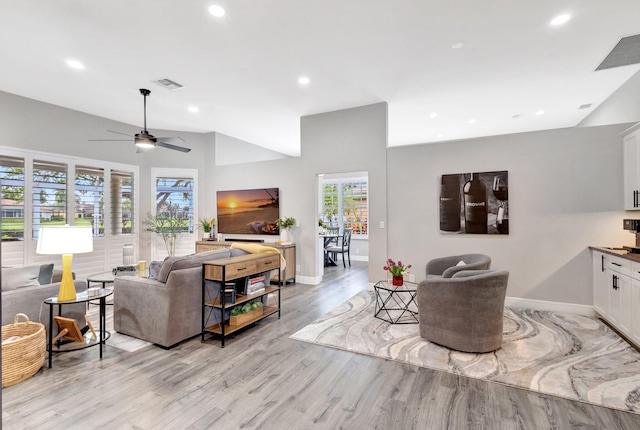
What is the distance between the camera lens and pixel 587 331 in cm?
392

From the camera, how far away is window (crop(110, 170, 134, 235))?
21.9 ft

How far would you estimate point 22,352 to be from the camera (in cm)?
281

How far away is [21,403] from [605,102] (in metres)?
7.71

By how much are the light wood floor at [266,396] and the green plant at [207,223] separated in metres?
4.04

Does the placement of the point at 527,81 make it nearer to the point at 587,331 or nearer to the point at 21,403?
the point at 587,331

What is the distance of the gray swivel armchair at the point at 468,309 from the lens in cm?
323

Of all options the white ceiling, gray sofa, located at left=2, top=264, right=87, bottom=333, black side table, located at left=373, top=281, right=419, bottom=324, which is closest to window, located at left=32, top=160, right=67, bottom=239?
the white ceiling

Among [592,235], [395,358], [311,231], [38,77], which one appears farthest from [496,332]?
[38,77]

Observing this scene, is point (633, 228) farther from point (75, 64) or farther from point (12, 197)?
point (12, 197)

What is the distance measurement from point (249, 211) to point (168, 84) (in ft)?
10.1

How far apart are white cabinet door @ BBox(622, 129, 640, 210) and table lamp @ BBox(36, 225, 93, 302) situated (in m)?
6.04

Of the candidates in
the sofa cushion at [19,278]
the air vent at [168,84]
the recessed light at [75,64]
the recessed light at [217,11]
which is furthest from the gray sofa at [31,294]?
the recessed light at [217,11]

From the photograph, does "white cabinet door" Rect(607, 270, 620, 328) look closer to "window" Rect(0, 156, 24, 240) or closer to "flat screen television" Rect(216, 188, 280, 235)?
"flat screen television" Rect(216, 188, 280, 235)

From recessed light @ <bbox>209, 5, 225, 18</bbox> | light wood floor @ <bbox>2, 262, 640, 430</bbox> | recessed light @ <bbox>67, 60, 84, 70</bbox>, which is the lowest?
light wood floor @ <bbox>2, 262, 640, 430</bbox>
